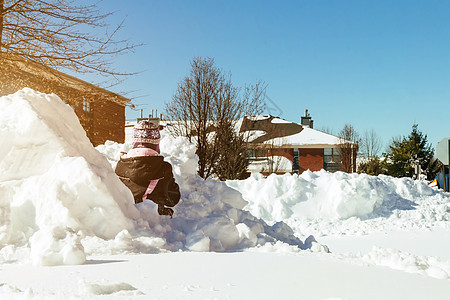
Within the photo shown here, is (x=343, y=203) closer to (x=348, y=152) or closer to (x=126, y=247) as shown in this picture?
(x=126, y=247)

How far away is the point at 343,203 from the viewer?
12375 millimetres

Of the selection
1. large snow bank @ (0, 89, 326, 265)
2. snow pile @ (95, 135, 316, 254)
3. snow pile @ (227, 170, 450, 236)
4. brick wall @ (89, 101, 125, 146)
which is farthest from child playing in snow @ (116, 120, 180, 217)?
brick wall @ (89, 101, 125, 146)

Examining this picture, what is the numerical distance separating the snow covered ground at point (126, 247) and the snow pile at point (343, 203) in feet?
18.0

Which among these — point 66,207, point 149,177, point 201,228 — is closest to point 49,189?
point 66,207

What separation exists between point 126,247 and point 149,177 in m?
2.12

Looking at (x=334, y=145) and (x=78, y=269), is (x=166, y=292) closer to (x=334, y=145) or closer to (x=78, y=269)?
(x=78, y=269)

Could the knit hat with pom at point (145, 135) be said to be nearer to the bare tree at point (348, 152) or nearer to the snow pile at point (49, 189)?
the snow pile at point (49, 189)

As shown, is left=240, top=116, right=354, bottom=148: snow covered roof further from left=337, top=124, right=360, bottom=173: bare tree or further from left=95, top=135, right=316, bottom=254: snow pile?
left=95, top=135, right=316, bottom=254: snow pile

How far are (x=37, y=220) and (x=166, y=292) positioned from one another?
2076 mm

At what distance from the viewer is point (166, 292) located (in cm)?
289

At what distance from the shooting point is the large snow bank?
4.02 m

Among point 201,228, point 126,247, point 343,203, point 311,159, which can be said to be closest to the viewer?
point 126,247

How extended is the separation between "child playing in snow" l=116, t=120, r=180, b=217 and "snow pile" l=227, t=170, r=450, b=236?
5.94 meters

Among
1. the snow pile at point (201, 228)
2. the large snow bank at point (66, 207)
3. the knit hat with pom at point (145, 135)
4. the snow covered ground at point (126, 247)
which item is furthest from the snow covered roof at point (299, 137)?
the large snow bank at point (66, 207)
